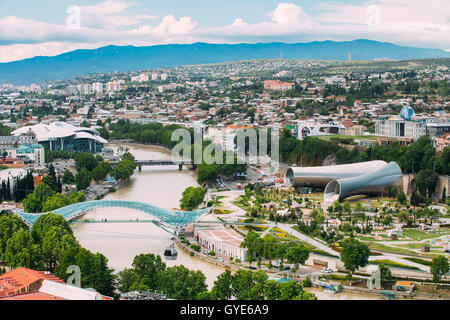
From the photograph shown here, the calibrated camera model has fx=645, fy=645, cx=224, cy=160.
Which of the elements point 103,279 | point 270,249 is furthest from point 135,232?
point 103,279

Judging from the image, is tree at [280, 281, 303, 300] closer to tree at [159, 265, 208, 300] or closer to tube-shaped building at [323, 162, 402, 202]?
tree at [159, 265, 208, 300]

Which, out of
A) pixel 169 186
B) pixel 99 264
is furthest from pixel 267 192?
pixel 99 264

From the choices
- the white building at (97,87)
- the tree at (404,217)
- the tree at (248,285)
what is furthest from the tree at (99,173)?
the white building at (97,87)

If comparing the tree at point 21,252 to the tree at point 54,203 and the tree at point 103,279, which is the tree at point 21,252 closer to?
the tree at point 103,279

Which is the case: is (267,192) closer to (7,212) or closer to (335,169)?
(335,169)

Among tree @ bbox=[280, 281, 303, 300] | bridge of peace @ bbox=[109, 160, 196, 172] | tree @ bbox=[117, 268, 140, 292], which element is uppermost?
tree @ bbox=[280, 281, 303, 300]

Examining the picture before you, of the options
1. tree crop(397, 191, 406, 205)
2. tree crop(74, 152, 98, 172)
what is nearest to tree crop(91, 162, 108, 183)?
tree crop(74, 152, 98, 172)
